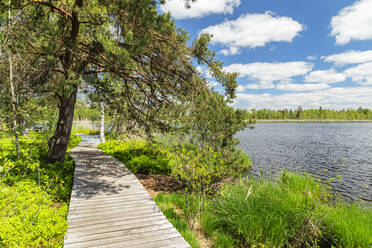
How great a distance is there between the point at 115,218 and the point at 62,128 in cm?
421

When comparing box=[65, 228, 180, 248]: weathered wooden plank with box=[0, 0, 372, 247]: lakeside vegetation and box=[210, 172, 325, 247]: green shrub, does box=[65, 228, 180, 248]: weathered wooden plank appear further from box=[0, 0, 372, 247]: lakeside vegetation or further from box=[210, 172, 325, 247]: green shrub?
box=[210, 172, 325, 247]: green shrub

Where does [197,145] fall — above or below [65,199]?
above

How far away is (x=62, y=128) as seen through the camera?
658 centimetres

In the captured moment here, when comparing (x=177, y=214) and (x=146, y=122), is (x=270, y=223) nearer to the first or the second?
(x=177, y=214)

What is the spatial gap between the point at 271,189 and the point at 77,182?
5279 millimetres

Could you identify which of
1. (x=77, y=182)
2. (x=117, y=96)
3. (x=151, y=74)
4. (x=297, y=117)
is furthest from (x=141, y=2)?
(x=297, y=117)

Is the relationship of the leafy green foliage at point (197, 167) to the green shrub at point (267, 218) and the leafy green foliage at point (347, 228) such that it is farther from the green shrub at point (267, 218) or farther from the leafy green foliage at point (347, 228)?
the leafy green foliage at point (347, 228)

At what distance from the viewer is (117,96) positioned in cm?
729

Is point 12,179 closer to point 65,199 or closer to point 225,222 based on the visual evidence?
point 65,199

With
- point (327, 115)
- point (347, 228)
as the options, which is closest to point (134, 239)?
point (347, 228)

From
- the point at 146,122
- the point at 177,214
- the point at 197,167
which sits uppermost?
the point at 146,122

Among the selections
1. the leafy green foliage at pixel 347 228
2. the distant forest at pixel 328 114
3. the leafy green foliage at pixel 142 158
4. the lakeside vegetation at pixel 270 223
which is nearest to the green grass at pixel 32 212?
the lakeside vegetation at pixel 270 223

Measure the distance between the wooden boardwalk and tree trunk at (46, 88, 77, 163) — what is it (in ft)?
5.01

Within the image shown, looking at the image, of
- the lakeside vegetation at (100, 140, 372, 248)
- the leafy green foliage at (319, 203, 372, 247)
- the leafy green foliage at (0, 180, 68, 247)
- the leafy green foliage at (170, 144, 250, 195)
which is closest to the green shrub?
the lakeside vegetation at (100, 140, 372, 248)
